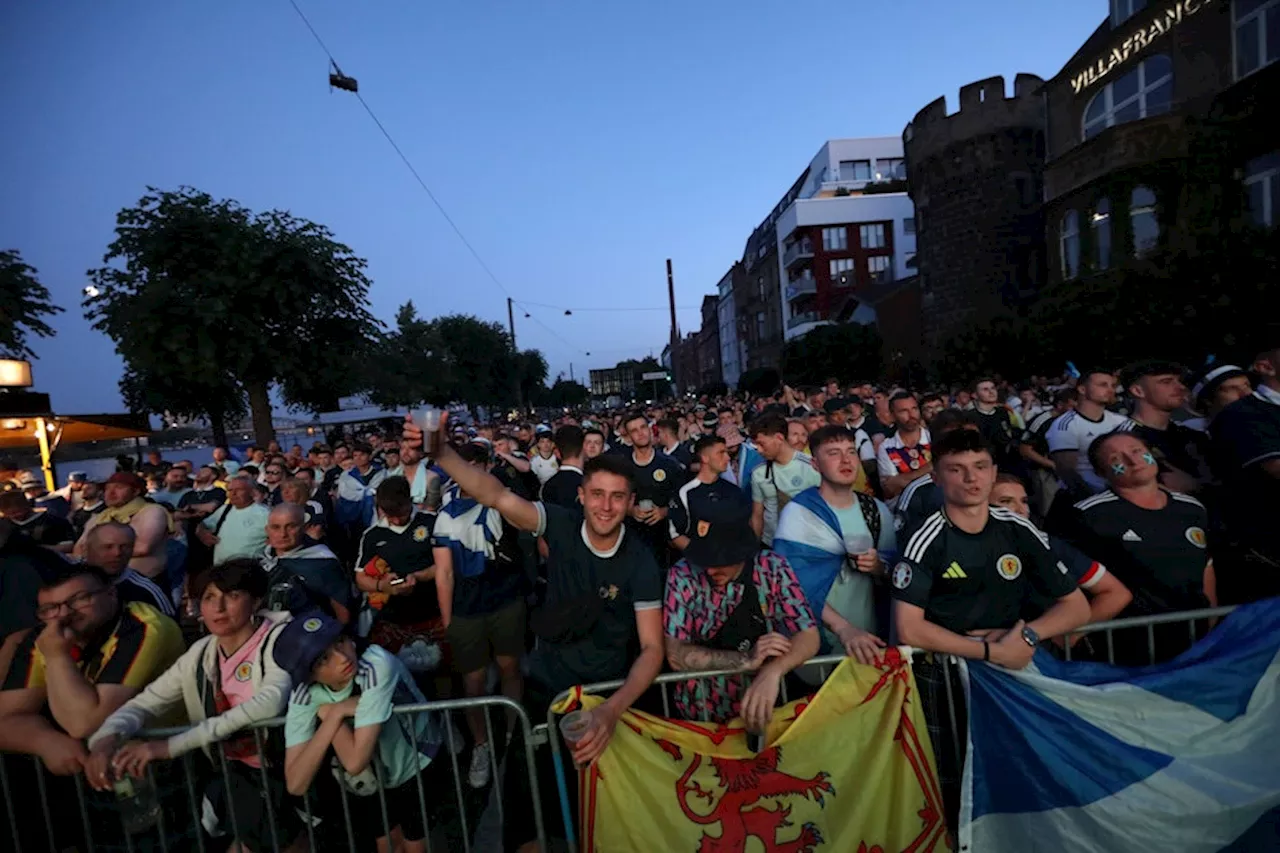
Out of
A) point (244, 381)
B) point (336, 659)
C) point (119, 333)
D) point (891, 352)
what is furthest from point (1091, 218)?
point (119, 333)

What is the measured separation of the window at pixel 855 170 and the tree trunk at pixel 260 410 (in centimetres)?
5830

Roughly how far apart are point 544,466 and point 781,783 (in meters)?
6.81

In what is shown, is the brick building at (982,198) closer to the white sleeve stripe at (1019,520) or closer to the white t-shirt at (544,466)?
the white t-shirt at (544,466)

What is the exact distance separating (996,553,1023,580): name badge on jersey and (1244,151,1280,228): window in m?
18.1

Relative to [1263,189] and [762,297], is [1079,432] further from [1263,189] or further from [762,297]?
[762,297]

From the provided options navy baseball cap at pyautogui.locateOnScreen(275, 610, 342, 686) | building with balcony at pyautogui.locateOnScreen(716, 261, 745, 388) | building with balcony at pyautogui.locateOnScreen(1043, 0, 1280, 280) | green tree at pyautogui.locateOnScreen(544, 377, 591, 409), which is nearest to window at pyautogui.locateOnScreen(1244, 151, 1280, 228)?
building with balcony at pyautogui.locateOnScreen(1043, 0, 1280, 280)

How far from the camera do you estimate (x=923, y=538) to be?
2.80m

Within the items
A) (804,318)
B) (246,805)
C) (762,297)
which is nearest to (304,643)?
(246,805)

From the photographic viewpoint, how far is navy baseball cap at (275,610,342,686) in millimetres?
2516

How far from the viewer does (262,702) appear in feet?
8.71

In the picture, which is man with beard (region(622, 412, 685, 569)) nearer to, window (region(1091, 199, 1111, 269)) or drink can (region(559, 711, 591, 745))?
drink can (region(559, 711, 591, 745))

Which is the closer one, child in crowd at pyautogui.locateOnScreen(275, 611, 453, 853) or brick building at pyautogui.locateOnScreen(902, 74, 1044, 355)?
child in crowd at pyautogui.locateOnScreen(275, 611, 453, 853)

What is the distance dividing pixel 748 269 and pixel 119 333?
59.1 m

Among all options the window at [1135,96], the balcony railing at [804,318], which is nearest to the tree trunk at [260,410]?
the window at [1135,96]
